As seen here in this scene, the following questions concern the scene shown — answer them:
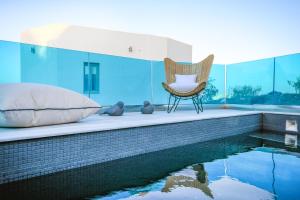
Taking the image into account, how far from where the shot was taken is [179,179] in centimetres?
172

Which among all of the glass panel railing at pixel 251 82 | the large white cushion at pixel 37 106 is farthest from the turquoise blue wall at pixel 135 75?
the large white cushion at pixel 37 106

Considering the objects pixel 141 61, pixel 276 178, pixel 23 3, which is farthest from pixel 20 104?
pixel 23 3

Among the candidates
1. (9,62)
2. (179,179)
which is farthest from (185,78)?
(179,179)

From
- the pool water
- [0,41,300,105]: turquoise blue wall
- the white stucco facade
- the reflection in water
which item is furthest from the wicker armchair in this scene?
the white stucco facade

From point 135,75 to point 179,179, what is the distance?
3.69 m

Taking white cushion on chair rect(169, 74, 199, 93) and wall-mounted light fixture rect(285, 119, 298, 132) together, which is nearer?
wall-mounted light fixture rect(285, 119, 298, 132)

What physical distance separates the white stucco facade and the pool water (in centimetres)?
1323

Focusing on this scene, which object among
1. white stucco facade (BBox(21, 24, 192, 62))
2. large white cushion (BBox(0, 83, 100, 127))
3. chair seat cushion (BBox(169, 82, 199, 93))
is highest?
white stucco facade (BBox(21, 24, 192, 62))

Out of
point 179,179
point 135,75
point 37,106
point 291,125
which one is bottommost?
point 179,179

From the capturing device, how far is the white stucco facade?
1445 centimetres

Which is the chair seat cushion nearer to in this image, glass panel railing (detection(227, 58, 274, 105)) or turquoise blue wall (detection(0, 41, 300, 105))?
turquoise blue wall (detection(0, 41, 300, 105))

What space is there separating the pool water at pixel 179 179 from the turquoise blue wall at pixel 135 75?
2155 mm

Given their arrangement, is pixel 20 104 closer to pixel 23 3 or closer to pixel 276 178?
pixel 276 178

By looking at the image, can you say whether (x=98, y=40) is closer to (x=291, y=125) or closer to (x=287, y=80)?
(x=287, y=80)
